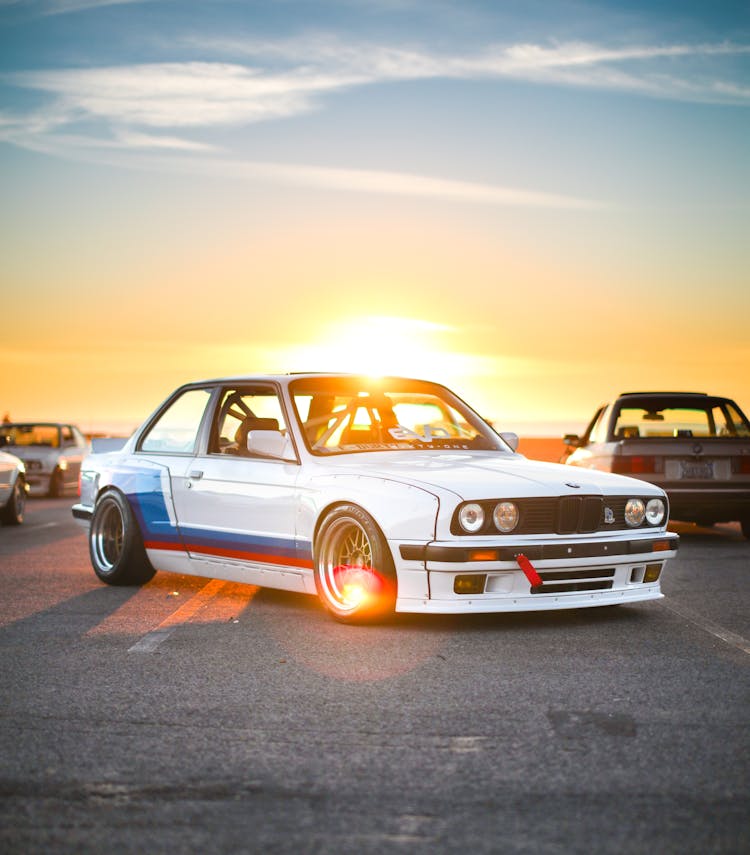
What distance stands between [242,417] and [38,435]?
52.2ft

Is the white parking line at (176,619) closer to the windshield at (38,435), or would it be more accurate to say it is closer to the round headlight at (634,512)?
the round headlight at (634,512)

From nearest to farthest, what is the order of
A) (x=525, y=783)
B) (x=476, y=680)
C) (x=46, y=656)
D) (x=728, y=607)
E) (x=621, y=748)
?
(x=525, y=783) < (x=621, y=748) < (x=476, y=680) < (x=46, y=656) < (x=728, y=607)

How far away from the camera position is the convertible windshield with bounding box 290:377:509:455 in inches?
312

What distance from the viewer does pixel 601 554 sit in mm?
6836

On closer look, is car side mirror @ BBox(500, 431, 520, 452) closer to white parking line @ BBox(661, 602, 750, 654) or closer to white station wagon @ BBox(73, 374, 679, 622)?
white station wagon @ BBox(73, 374, 679, 622)

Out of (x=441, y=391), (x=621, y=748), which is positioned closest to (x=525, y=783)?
(x=621, y=748)

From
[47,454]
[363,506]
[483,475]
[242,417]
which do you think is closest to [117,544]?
[242,417]

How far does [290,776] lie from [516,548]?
9.43 feet

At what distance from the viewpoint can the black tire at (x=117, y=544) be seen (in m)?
8.63

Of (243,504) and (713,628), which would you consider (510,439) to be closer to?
(243,504)

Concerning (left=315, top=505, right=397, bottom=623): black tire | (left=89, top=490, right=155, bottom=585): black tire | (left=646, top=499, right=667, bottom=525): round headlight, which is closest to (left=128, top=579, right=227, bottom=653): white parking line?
(left=89, top=490, right=155, bottom=585): black tire

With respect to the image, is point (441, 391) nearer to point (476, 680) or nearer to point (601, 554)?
point (601, 554)

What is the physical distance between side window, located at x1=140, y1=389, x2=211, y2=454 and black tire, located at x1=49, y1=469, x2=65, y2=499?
14.4 meters

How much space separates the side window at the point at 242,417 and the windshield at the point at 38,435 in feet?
50.6
